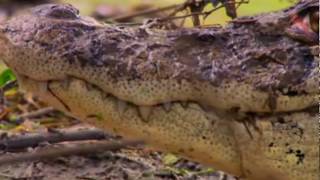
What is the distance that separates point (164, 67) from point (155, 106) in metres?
0.11

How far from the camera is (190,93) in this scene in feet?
6.77

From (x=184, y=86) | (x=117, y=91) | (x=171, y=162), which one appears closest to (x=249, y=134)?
(x=184, y=86)

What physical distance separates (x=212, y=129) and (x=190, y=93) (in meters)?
0.12

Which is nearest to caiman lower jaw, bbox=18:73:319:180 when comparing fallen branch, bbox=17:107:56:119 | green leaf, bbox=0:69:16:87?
green leaf, bbox=0:69:16:87

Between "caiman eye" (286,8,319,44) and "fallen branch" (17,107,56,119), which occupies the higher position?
"caiman eye" (286,8,319,44)

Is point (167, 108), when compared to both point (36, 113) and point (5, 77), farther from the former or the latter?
point (36, 113)

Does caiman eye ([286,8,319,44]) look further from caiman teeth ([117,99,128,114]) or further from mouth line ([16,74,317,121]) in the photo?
caiman teeth ([117,99,128,114])

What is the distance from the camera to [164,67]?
2.07 meters

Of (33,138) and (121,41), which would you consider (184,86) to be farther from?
(33,138)

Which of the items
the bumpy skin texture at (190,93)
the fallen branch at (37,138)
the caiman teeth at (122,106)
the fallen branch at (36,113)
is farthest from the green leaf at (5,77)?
the caiman teeth at (122,106)

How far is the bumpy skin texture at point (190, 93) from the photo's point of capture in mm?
2062

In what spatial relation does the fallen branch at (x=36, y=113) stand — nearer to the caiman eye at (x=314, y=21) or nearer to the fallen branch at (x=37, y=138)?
the fallen branch at (x=37, y=138)

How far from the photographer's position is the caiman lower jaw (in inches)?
81.4

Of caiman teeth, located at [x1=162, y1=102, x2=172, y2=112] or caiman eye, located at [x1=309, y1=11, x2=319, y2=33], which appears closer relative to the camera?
caiman teeth, located at [x1=162, y1=102, x2=172, y2=112]
